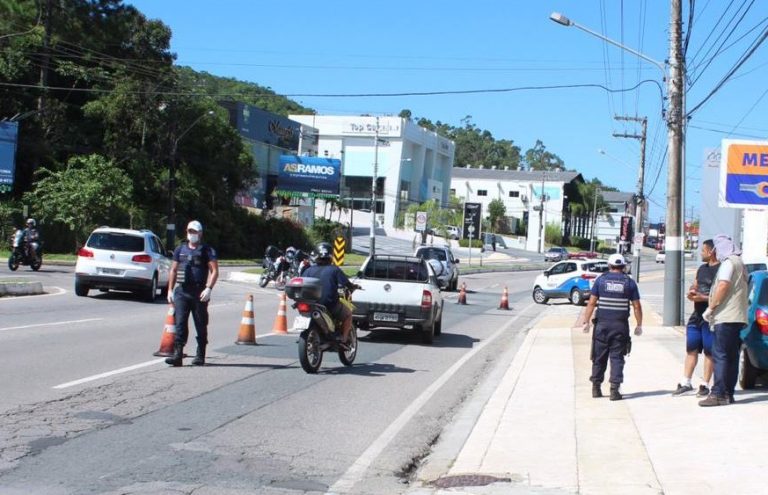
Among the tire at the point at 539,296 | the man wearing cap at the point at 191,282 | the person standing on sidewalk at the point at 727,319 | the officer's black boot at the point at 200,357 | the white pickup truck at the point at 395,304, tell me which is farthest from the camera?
the tire at the point at 539,296

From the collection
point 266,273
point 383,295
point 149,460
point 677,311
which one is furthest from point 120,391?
point 266,273

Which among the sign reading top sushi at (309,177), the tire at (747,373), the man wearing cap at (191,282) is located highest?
the sign reading top sushi at (309,177)

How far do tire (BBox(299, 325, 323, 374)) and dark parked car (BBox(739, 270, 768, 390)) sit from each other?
5431 millimetres

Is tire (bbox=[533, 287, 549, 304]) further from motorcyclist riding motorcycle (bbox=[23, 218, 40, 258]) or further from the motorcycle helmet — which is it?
the motorcycle helmet

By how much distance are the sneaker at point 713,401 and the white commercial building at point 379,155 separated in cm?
9580

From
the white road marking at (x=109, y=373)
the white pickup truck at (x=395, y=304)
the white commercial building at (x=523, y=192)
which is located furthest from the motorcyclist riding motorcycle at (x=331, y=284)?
the white commercial building at (x=523, y=192)

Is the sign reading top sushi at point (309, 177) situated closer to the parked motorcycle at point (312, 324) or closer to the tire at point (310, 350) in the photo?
the parked motorcycle at point (312, 324)

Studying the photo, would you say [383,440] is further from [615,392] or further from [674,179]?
[674,179]

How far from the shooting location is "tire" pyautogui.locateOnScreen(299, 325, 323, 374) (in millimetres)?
12133

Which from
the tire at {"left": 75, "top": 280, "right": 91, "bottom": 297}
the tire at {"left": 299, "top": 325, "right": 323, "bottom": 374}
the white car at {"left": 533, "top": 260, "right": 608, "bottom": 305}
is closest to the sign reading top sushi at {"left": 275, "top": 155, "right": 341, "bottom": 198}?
the white car at {"left": 533, "top": 260, "right": 608, "bottom": 305}

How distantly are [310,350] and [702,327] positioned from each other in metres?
5.04

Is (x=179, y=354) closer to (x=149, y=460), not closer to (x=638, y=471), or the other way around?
(x=149, y=460)

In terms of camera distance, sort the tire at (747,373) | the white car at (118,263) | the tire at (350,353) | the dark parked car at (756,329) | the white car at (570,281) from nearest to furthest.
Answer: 1. the dark parked car at (756,329)
2. the tire at (747,373)
3. the tire at (350,353)
4. the white car at (118,263)
5. the white car at (570,281)

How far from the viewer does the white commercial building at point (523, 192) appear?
12988cm
